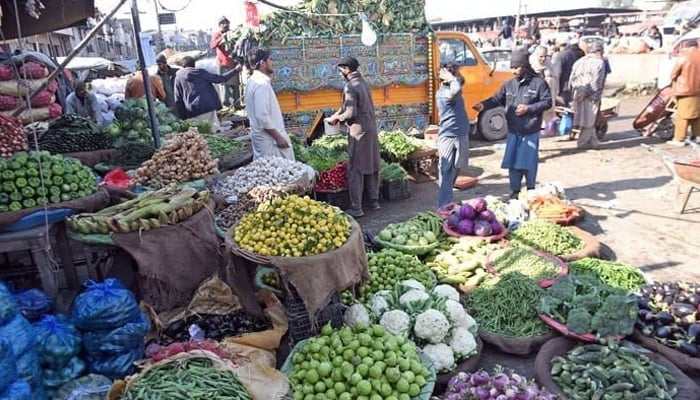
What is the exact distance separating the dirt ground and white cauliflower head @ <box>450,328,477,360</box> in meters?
0.32

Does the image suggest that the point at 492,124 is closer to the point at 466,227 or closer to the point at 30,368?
the point at 466,227

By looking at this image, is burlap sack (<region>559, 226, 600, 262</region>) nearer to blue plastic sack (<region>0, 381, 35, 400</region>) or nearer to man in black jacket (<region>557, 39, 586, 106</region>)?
blue plastic sack (<region>0, 381, 35, 400</region>)

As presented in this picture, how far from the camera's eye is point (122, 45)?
155ft

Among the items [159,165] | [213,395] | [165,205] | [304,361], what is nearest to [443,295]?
[304,361]

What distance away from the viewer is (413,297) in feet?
12.9

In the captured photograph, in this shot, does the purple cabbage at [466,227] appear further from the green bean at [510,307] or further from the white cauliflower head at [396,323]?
the white cauliflower head at [396,323]

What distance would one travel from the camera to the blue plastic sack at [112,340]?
315 centimetres

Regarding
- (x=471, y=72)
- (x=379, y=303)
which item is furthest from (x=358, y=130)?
(x=471, y=72)

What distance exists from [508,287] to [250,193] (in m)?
2.68

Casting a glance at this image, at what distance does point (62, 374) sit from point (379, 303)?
7.32 ft

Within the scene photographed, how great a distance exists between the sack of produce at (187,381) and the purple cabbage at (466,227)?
3139 mm

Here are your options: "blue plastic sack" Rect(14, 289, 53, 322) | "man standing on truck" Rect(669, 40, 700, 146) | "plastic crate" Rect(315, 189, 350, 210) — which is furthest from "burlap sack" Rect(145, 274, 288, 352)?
"man standing on truck" Rect(669, 40, 700, 146)

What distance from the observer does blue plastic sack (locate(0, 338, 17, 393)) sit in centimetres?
256

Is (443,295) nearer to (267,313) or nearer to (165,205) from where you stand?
(267,313)
